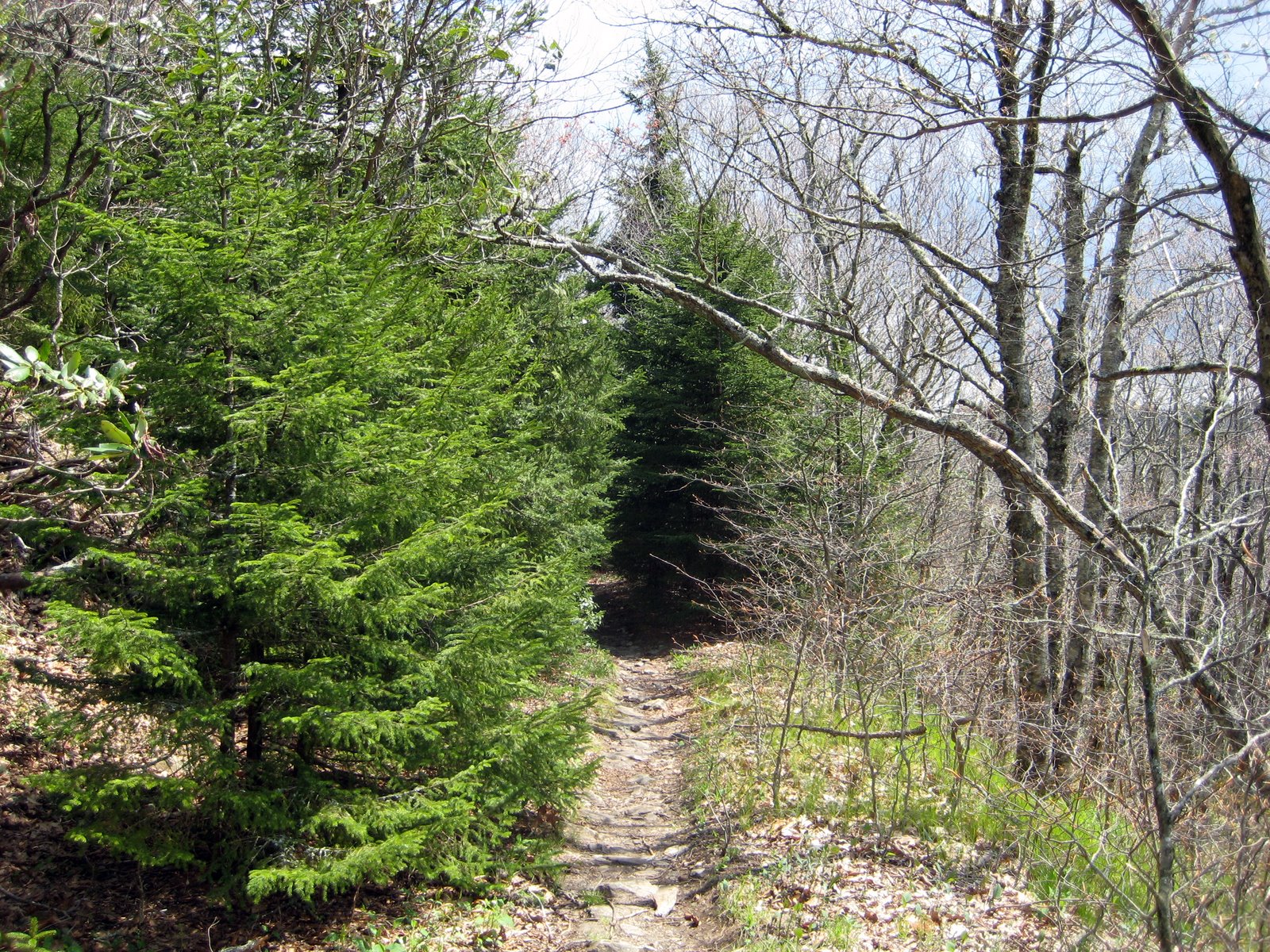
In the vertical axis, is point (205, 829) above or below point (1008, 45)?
below

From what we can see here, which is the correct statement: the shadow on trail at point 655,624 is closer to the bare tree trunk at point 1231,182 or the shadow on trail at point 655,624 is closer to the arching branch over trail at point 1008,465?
the arching branch over trail at point 1008,465

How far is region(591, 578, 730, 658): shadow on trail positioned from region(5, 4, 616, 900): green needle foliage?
788 centimetres

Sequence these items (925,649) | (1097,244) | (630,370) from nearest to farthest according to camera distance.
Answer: (925,649)
(1097,244)
(630,370)

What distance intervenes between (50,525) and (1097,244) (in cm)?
880

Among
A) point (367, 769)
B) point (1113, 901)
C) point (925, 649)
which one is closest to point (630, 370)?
point (925, 649)

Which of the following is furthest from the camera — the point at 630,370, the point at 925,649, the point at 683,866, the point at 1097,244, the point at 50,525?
the point at 630,370

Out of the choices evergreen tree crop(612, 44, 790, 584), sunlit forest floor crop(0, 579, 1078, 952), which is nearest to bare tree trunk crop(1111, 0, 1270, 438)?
sunlit forest floor crop(0, 579, 1078, 952)

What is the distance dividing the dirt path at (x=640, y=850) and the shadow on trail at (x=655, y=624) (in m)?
3.05

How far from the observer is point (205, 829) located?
187 inches

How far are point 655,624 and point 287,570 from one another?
11.1 metres

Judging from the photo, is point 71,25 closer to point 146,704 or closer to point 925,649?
point 146,704

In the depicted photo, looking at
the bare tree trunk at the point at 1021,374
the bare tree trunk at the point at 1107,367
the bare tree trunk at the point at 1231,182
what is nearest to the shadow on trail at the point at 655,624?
the bare tree trunk at the point at 1107,367

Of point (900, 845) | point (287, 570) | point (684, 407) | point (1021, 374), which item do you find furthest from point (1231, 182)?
point (684, 407)

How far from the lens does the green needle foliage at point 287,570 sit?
4.37 m
